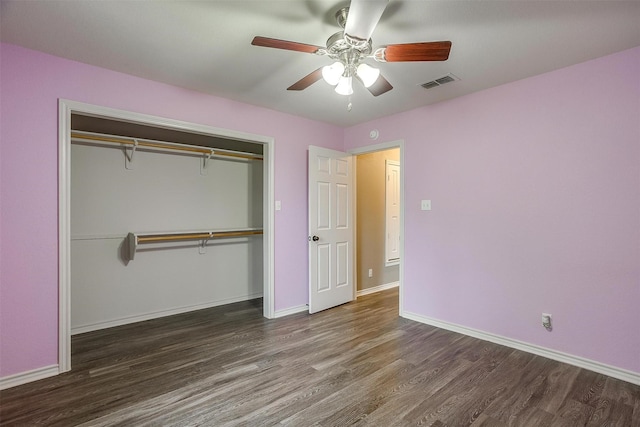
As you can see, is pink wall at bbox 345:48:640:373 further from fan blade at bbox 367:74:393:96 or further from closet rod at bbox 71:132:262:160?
closet rod at bbox 71:132:262:160

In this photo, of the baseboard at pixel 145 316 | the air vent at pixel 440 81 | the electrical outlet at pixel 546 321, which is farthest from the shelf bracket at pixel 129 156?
the electrical outlet at pixel 546 321

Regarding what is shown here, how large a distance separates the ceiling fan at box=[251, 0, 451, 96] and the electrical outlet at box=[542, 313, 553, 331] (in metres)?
2.35

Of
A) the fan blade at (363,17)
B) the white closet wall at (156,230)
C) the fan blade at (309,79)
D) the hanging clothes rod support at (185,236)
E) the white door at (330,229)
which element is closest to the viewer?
the fan blade at (363,17)

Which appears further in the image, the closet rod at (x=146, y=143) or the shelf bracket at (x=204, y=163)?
the shelf bracket at (x=204, y=163)

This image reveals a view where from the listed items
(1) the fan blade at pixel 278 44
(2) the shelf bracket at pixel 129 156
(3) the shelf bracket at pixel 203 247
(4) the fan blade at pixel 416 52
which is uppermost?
(1) the fan blade at pixel 278 44

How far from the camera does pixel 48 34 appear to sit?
2.15m

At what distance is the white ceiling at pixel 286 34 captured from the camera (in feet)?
6.18

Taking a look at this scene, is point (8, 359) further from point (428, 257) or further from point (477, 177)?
point (477, 177)

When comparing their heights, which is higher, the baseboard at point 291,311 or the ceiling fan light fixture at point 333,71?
the ceiling fan light fixture at point 333,71

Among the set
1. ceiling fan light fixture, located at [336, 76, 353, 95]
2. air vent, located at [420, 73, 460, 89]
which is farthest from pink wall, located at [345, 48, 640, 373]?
ceiling fan light fixture, located at [336, 76, 353, 95]

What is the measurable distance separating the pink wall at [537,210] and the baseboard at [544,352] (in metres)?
0.04

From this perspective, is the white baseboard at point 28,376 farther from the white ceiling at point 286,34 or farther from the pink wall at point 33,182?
the white ceiling at point 286,34

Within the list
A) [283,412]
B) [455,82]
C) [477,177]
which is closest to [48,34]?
[283,412]

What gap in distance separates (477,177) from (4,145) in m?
3.95
